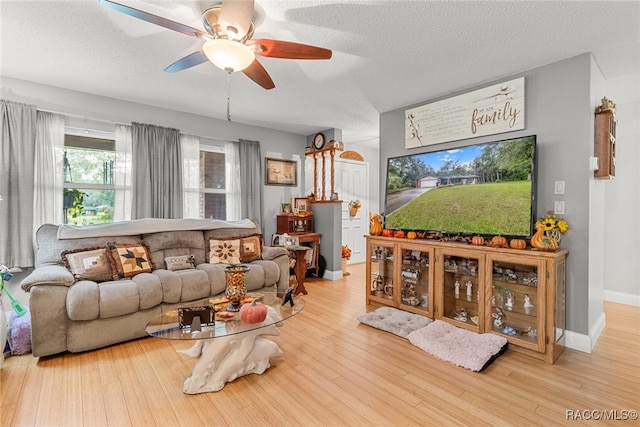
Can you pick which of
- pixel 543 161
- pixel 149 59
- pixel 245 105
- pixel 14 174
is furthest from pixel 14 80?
pixel 543 161

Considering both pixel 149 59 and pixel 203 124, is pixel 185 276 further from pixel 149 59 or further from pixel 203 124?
pixel 203 124

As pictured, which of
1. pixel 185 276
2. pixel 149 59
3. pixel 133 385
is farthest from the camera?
pixel 185 276

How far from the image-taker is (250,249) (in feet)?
12.6

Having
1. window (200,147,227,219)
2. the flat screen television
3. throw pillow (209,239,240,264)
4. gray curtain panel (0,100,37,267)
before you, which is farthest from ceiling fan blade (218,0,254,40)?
window (200,147,227,219)

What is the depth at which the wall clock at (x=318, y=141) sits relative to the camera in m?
→ 5.05

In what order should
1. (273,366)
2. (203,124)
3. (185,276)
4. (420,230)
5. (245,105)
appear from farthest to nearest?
(203,124), (245,105), (420,230), (185,276), (273,366)

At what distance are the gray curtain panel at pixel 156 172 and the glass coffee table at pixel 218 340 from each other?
2.07m

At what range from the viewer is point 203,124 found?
4391 mm

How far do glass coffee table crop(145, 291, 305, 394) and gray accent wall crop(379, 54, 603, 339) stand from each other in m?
2.47

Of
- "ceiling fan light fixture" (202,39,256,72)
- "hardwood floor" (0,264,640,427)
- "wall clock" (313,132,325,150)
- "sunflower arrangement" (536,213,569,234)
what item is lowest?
"hardwood floor" (0,264,640,427)

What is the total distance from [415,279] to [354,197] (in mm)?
3145

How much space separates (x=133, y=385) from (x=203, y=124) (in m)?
3.46

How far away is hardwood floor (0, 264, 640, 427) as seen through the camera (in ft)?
5.66

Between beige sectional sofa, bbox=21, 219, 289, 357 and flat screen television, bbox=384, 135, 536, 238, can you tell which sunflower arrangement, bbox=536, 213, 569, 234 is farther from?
beige sectional sofa, bbox=21, 219, 289, 357
